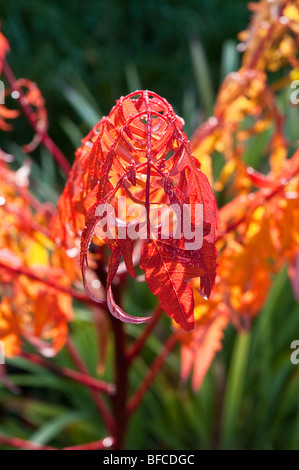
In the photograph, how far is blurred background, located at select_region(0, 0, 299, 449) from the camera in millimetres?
1161

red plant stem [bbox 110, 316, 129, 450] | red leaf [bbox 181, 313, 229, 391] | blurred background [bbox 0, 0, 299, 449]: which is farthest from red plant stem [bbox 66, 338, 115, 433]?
blurred background [bbox 0, 0, 299, 449]

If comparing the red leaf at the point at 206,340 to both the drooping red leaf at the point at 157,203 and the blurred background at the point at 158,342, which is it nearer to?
the drooping red leaf at the point at 157,203

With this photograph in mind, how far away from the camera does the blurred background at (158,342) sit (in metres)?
1.16

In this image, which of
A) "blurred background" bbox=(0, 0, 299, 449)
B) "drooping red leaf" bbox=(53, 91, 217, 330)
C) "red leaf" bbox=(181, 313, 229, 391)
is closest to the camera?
"drooping red leaf" bbox=(53, 91, 217, 330)

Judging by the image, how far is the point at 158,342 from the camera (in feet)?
4.31

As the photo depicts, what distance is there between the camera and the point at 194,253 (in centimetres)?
29

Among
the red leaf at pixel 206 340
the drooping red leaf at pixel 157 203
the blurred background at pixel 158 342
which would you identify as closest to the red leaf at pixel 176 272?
the drooping red leaf at pixel 157 203

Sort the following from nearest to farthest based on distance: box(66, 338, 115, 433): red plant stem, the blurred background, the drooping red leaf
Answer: the drooping red leaf, box(66, 338, 115, 433): red plant stem, the blurred background

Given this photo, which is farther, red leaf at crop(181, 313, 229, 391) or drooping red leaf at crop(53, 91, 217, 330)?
red leaf at crop(181, 313, 229, 391)

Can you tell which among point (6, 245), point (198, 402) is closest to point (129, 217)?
point (6, 245)

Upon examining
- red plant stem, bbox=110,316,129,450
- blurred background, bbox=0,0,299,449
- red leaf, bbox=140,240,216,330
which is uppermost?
blurred background, bbox=0,0,299,449

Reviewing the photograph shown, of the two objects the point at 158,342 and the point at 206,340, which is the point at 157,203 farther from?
the point at 158,342

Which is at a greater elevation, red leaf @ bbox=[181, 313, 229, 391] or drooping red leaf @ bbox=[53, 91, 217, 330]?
red leaf @ bbox=[181, 313, 229, 391]

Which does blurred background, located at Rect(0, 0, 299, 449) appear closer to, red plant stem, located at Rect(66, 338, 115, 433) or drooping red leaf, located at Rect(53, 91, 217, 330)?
red plant stem, located at Rect(66, 338, 115, 433)
